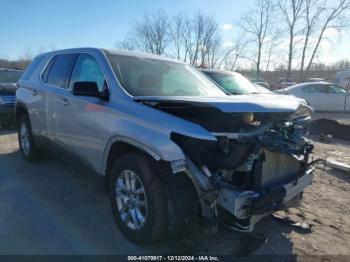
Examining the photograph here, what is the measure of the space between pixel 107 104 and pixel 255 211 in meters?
1.84

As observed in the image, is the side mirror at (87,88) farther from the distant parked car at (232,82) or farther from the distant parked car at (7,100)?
the distant parked car at (7,100)

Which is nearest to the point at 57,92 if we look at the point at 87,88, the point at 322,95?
the point at 87,88

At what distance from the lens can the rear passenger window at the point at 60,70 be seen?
4562mm

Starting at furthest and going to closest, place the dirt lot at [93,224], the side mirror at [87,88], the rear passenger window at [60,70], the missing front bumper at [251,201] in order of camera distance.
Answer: the rear passenger window at [60,70], the side mirror at [87,88], the dirt lot at [93,224], the missing front bumper at [251,201]

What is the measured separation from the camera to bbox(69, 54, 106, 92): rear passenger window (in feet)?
12.6

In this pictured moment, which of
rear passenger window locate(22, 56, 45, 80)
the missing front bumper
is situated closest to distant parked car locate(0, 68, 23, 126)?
rear passenger window locate(22, 56, 45, 80)

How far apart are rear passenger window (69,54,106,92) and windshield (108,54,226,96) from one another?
202 millimetres

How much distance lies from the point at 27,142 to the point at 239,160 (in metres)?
4.40

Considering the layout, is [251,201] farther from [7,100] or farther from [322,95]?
[322,95]

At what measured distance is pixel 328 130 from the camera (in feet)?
32.7

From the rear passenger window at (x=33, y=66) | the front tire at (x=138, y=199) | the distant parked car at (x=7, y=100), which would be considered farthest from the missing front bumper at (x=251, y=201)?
the distant parked car at (x=7, y=100)

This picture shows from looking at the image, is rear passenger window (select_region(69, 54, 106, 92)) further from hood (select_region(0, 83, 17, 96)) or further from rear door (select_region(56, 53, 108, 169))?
hood (select_region(0, 83, 17, 96))

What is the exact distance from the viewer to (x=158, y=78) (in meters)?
4.11

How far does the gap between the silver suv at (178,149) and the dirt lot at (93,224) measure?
1.09 ft
